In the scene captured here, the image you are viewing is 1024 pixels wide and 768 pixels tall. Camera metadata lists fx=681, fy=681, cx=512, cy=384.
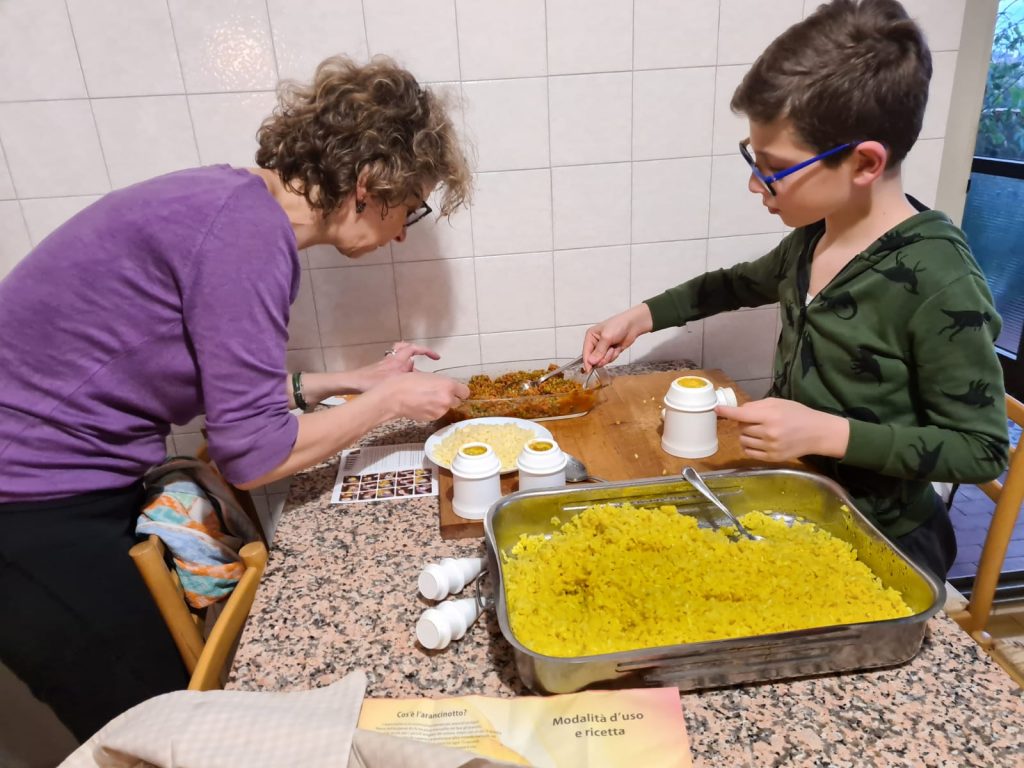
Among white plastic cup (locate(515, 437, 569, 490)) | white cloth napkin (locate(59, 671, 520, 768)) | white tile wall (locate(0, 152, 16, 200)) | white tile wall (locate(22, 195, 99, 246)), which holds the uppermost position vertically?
white tile wall (locate(0, 152, 16, 200))

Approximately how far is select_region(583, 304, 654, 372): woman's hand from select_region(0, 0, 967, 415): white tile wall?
31cm

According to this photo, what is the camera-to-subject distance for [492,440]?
139 centimetres

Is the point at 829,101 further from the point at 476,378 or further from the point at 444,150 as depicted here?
the point at 476,378

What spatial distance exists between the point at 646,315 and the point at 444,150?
0.64 m

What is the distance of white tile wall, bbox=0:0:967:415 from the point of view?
5.15 feet

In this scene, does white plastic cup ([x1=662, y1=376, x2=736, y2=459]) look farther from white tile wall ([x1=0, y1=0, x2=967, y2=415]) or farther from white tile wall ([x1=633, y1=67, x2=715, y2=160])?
white tile wall ([x1=633, y1=67, x2=715, y2=160])

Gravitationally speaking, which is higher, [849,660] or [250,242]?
[250,242]

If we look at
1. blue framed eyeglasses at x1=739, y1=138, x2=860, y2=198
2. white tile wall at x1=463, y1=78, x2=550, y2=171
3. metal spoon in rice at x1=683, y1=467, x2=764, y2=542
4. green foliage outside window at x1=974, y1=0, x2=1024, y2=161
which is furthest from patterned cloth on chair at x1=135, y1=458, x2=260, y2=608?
green foliage outside window at x1=974, y1=0, x2=1024, y2=161

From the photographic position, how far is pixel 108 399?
1089 mm

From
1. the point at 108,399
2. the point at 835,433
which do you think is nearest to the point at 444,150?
the point at 108,399

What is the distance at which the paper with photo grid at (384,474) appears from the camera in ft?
4.21

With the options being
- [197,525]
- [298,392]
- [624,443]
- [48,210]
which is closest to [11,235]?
[48,210]

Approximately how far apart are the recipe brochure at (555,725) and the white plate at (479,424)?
0.59 meters

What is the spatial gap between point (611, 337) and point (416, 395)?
1.73 feet
